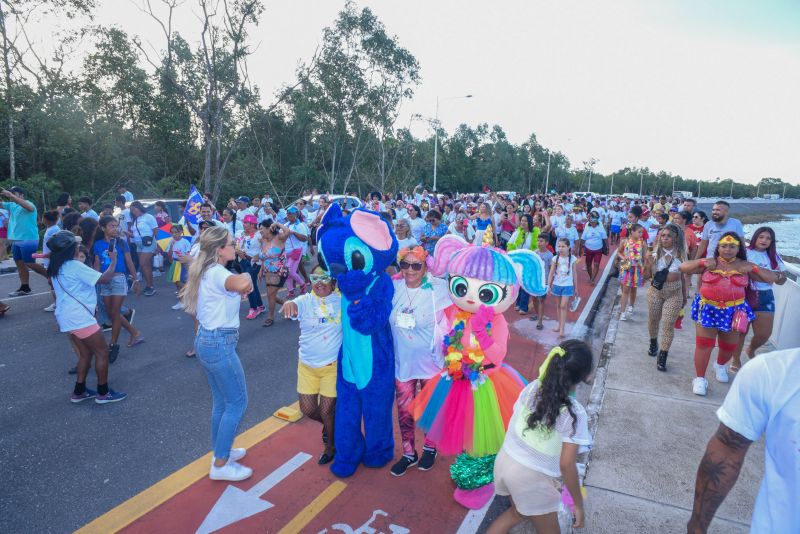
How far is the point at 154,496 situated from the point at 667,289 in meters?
5.65

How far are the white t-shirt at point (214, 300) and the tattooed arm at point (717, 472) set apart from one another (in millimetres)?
2801

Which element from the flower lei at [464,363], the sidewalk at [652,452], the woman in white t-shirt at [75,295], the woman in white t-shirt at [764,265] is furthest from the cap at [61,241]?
the woman in white t-shirt at [764,265]

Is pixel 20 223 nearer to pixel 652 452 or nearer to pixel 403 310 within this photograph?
pixel 403 310

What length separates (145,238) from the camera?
884cm

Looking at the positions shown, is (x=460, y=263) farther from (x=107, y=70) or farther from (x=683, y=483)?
(x=107, y=70)

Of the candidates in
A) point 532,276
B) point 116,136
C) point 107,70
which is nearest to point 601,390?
point 532,276

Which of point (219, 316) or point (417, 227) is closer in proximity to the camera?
point (219, 316)

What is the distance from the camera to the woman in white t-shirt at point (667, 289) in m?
5.49

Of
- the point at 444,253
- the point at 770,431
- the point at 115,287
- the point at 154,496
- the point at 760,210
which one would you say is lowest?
the point at 154,496

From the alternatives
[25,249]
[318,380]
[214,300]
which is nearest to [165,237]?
[25,249]

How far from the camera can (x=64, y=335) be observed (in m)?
6.54

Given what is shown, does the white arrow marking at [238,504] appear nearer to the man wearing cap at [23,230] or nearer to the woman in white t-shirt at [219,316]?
the woman in white t-shirt at [219,316]

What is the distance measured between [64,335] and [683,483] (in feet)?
24.8

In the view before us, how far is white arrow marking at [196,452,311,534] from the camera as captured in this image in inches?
120
